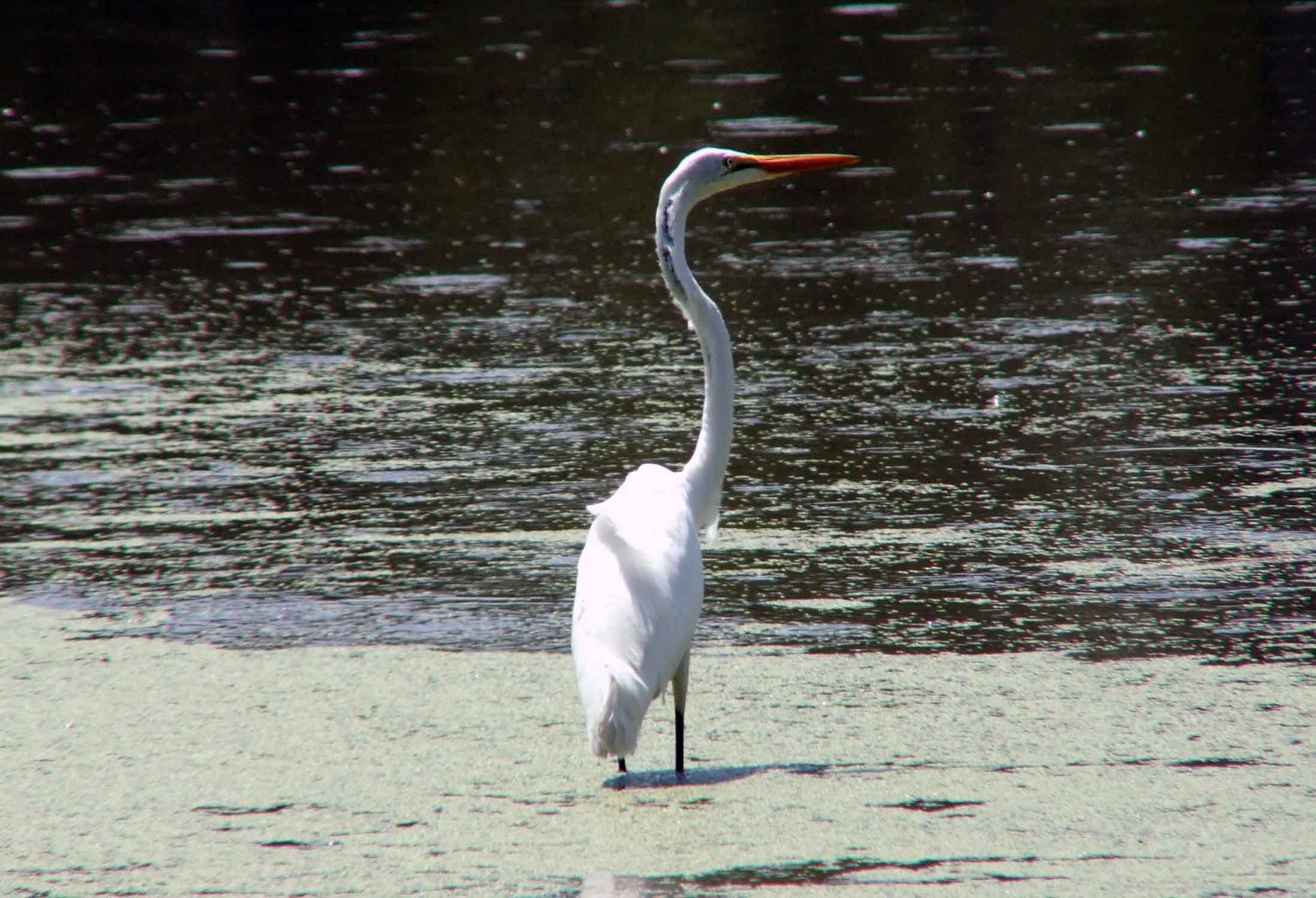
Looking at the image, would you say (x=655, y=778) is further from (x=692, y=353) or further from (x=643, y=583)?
(x=692, y=353)

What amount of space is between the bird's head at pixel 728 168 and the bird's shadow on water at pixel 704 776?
1.64m

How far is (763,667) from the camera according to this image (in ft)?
15.7

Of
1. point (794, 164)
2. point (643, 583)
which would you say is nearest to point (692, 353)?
point (794, 164)

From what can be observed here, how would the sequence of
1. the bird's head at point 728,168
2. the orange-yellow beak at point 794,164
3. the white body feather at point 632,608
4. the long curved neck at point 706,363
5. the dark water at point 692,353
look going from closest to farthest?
the white body feather at point 632,608 → the long curved neck at point 706,363 → the bird's head at point 728,168 → the orange-yellow beak at point 794,164 → the dark water at point 692,353

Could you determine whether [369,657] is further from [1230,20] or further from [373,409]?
[1230,20]

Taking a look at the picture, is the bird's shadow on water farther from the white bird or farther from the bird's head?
the bird's head

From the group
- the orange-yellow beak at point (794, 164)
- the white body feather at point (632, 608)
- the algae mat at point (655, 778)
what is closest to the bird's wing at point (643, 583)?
the white body feather at point (632, 608)

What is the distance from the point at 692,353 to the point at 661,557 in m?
4.07

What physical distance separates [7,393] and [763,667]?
15.3ft

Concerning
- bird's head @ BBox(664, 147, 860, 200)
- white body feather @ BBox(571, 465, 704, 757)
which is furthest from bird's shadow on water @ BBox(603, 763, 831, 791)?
bird's head @ BBox(664, 147, 860, 200)

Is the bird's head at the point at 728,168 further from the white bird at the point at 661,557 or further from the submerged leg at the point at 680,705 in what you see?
the submerged leg at the point at 680,705

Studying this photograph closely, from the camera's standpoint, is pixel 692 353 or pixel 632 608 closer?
pixel 632 608

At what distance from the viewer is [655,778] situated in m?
4.17

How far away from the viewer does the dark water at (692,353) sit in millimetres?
5465
